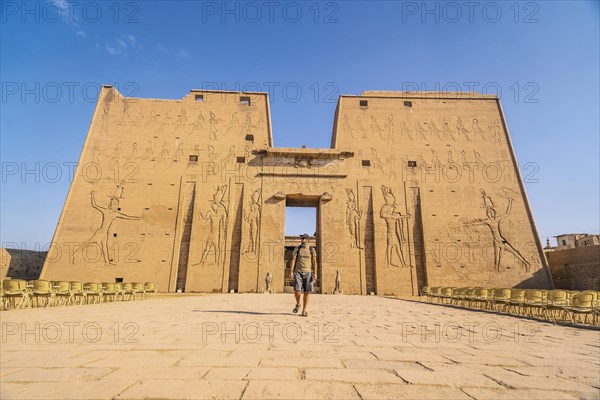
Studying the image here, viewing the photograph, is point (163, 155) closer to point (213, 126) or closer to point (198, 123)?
point (198, 123)

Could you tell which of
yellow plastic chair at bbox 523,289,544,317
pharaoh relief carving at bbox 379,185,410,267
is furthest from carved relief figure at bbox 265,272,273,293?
yellow plastic chair at bbox 523,289,544,317

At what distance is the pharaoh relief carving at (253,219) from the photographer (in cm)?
1797

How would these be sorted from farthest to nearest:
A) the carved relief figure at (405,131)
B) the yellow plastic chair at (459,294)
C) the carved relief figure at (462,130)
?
the carved relief figure at (462,130)
the carved relief figure at (405,131)
the yellow plastic chair at (459,294)

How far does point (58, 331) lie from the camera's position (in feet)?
13.6

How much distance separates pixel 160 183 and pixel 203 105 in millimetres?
5643

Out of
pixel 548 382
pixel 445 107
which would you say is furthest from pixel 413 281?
pixel 548 382

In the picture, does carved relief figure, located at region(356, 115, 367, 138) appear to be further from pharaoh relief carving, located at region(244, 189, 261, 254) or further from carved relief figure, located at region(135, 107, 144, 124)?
carved relief figure, located at region(135, 107, 144, 124)

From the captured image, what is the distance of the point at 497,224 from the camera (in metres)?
19.1

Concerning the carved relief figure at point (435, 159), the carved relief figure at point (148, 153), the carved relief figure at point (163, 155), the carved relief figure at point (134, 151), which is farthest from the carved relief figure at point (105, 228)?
the carved relief figure at point (435, 159)

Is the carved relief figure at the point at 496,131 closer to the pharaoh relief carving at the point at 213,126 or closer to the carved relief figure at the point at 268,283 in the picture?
the carved relief figure at the point at 268,283

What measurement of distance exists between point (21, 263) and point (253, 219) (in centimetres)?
1296

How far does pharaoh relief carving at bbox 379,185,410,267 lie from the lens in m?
18.2

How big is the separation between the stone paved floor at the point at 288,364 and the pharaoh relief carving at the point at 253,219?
534 inches

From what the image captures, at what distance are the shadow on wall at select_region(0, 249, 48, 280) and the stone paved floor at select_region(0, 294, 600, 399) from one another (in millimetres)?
17243
